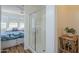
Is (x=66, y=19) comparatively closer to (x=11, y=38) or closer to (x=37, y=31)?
(x=37, y=31)

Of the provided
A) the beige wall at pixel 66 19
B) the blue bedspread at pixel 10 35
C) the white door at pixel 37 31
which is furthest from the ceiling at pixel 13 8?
the beige wall at pixel 66 19

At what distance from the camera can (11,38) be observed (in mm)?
1656

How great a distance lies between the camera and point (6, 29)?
1.68 metres

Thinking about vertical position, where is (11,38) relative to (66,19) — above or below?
below

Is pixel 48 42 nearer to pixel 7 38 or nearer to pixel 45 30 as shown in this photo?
pixel 45 30

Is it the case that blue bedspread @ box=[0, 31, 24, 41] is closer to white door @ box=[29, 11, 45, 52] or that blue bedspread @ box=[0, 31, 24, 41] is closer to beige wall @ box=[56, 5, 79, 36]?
white door @ box=[29, 11, 45, 52]

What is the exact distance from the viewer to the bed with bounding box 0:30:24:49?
1652mm

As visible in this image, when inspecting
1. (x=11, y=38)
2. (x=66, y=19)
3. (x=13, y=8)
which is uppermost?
(x=13, y=8)

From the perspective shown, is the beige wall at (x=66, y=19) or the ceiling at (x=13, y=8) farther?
the beige wall at (x=66, y=19)

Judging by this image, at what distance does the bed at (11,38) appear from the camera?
165 cm

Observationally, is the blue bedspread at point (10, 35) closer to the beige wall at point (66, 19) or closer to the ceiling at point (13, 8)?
the ceiling at point (13, 8)

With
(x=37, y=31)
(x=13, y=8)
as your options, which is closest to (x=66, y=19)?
(x=37, y=31)
